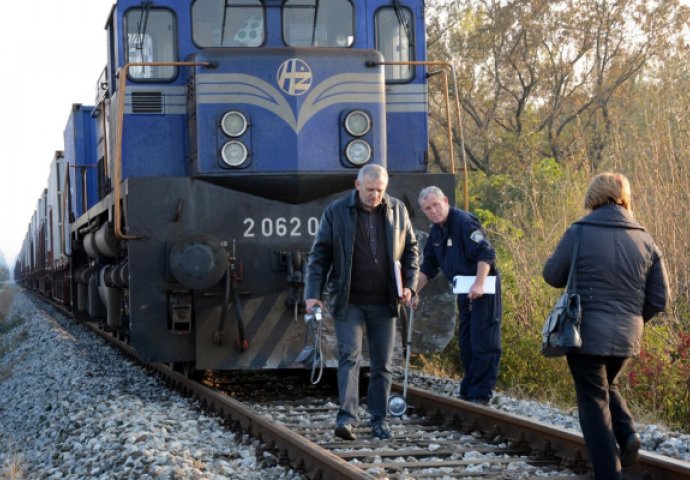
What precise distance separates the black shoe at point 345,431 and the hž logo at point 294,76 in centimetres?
296

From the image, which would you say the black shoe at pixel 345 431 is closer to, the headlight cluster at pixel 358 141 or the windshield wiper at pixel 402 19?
the headlight cluster at pixel 358 141

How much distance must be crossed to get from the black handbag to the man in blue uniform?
2620 mm

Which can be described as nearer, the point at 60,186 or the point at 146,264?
the point at 146,264

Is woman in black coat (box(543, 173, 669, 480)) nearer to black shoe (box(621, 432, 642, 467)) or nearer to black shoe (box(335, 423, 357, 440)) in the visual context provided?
black shoe (box(621, 432, 642, 467))

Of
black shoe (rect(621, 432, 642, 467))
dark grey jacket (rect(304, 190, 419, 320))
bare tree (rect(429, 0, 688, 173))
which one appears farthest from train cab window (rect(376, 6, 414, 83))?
bare tree (rect(429, 0, 688, 173))

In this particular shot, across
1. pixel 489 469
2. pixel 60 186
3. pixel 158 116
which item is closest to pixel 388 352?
pixel 489 469

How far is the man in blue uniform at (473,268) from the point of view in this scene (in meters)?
7.26

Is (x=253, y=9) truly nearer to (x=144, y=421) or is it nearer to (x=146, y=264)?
(x=146, y=264)

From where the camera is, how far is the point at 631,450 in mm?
4734

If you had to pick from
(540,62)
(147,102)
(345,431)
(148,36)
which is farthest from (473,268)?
(540,62)

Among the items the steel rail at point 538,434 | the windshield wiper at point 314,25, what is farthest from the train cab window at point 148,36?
the steel rail at point 538,434

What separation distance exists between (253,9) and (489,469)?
4.54 meters

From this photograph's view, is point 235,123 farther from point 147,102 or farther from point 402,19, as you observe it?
point 402,19

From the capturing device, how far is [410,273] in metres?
6.22
